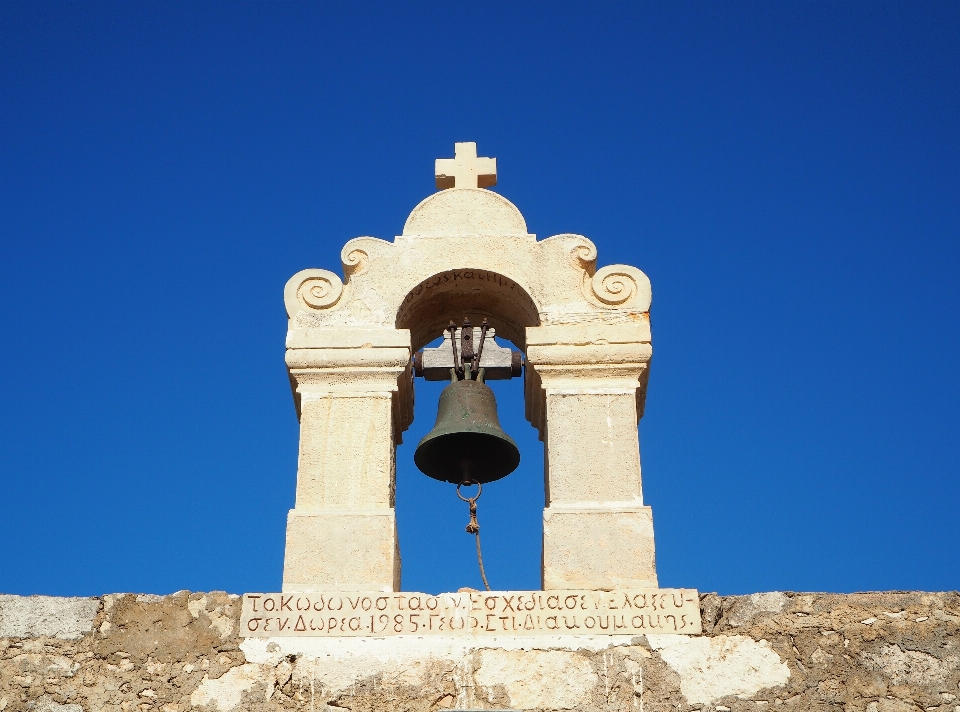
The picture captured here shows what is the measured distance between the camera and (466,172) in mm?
7242

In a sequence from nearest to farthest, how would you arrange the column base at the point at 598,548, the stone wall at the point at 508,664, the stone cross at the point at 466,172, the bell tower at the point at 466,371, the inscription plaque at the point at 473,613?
the stone wall at the point at 508,664
the inscription plaque at the point at 473,613
the column base at the point at 598,548
the bell tower at the point at 466,371
the stone cross at the point at 466,172

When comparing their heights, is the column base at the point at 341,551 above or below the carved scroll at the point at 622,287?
below

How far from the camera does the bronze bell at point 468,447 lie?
6691 mm

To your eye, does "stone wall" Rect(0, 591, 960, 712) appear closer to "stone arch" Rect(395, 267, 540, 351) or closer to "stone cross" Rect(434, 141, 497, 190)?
"stone arch" Rect(395, 267, 540, 351)

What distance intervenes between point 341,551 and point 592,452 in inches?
41.1

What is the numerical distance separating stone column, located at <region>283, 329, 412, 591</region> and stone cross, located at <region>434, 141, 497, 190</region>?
104 centimetres

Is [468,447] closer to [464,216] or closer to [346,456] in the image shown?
[346,456]

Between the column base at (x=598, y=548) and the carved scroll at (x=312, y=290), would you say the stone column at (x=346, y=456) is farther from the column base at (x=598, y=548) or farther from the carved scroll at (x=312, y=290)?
the column base at (x=598, y=548)

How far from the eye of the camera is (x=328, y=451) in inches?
245

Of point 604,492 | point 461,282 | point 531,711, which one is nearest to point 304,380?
point 461,282

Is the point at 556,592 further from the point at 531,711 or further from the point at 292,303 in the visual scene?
the point at 292,303

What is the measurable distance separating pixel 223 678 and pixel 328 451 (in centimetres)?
106

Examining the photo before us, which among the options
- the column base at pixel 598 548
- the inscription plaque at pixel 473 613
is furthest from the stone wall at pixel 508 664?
the column base at pixel 598 548

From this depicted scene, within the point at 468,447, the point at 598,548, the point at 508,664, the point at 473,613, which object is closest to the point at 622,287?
the point at 468,447
